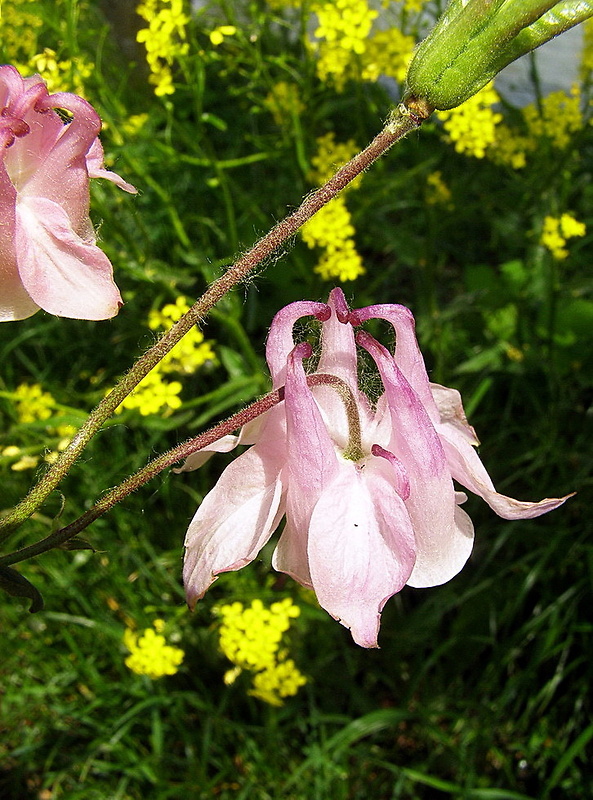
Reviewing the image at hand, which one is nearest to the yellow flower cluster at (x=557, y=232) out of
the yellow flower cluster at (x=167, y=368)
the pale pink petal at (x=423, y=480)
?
the yellow flower cluster at (x=167, y=368)

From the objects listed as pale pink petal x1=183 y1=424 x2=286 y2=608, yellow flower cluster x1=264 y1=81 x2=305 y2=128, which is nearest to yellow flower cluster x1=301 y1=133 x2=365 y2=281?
yellow flower cluster x1=264 y1=81 x2=305 y2=128

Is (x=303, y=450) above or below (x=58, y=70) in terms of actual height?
below

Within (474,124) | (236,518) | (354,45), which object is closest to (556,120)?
(474,124)

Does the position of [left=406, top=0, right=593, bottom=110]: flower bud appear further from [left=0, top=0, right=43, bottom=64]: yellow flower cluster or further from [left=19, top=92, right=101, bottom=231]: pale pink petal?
[left=0, top=0, right=43, bottom=64]: yellow flower cluster

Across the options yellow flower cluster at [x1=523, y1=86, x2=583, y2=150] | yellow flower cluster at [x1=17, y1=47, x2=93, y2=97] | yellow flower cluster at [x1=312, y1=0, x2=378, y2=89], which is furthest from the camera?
yellow flower cluster at [x1=523, y1=86, x2=583, y2=150]

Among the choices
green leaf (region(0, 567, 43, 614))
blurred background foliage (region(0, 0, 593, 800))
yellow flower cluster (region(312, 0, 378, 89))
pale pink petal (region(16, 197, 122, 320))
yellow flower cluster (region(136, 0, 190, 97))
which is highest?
pale pink petal (region(16, 197, 122, 320))

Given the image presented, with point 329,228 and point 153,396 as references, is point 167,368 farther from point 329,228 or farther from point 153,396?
point 329,228

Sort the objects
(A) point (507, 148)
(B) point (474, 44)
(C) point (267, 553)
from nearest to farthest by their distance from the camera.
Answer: (B) point (474, 44) < (C) point (267, 553) < (A) point (507, 148)
